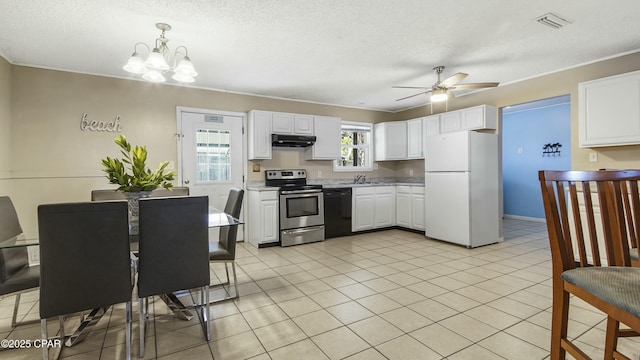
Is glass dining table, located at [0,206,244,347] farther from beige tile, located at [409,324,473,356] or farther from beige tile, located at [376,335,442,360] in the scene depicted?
beige tile, located at [409,324,473,356]

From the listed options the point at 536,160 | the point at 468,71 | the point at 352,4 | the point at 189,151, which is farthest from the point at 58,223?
the point at 536,160

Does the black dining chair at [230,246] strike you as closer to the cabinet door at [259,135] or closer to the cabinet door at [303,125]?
the cabinet door at [259,135]

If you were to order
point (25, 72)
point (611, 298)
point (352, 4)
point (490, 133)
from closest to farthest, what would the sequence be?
point (611, 298)
point (352, 4)
point (25, 72)
point (490, 133)

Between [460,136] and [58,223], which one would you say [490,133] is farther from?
[58,223]

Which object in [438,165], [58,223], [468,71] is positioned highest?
[468,71]

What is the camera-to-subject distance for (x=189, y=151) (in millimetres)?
4492

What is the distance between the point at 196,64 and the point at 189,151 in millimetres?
1378

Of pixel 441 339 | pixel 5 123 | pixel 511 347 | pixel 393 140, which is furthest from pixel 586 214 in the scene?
pixel 5 123

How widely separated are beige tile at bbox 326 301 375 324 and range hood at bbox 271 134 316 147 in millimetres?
2928

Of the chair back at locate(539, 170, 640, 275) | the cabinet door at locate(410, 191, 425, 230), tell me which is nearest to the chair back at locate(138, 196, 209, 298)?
the chair back at locate(539, 170, 640, 275)

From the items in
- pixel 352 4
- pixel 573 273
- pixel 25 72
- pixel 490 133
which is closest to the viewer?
pixel 573 273

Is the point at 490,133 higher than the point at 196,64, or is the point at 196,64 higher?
the point at 196,64

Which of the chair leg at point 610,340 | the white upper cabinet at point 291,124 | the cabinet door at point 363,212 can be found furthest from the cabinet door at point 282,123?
the chair leg at point 610,340

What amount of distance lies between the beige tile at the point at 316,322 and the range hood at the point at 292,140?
2.99 metres
